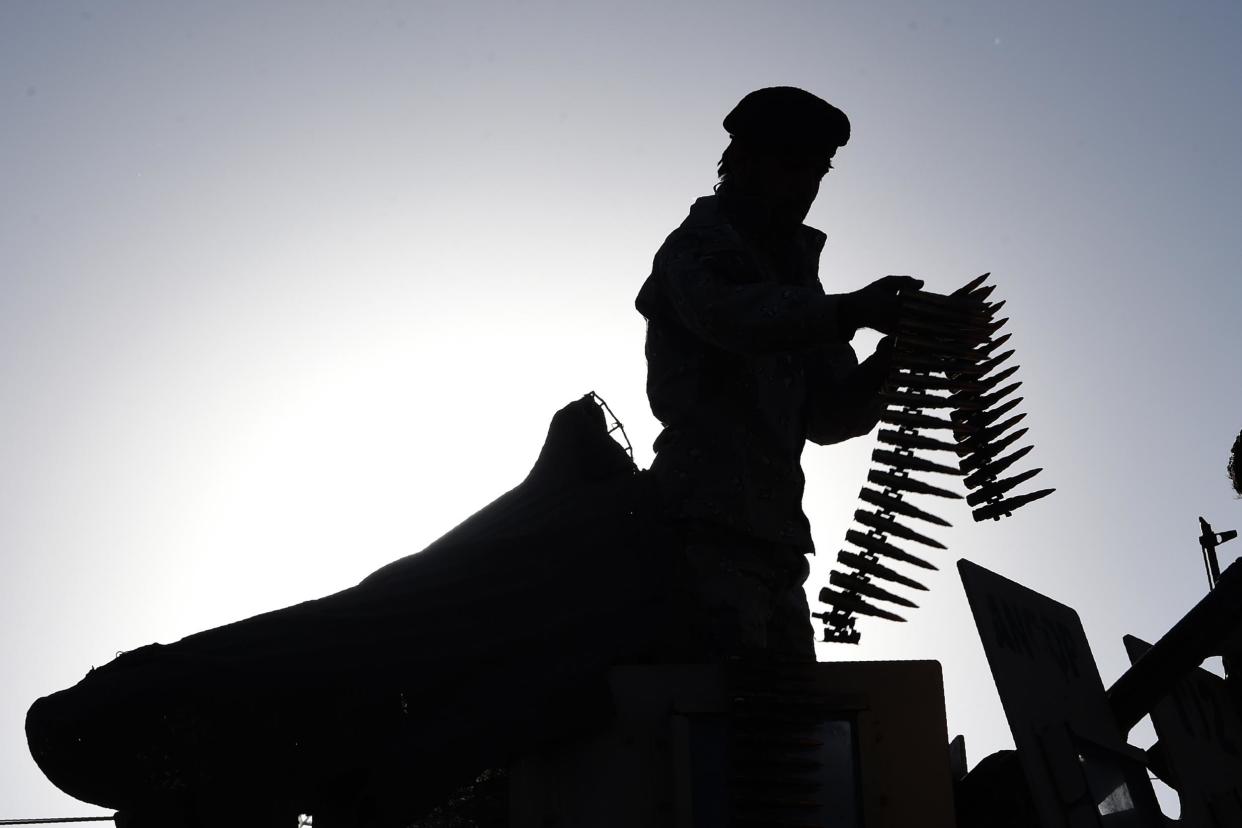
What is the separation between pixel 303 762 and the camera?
4.27 meters

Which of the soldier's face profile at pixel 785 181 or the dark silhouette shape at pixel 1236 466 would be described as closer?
the soldier's face profile at pixel 785 181

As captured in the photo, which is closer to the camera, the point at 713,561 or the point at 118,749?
the point at 118,749

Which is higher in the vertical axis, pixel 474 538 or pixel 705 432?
pixel 705 432

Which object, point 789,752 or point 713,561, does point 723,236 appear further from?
point 789,752

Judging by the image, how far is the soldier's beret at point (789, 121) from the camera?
560 cm

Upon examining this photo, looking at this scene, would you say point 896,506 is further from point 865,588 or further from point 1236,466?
point 1236,466

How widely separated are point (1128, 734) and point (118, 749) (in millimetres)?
3718

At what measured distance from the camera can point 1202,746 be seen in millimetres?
5512

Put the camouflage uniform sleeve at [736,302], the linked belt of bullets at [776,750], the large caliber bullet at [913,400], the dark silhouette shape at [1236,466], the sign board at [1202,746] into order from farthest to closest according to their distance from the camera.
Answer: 1. the dark silhouette shape at [1236,466]
2. the large caliber bullet at [913,400]
3. the sign board at [1202,746]
4. the camouflage uniform sleeve at [736,302]
5. the linked belt of bullets at [776,750]

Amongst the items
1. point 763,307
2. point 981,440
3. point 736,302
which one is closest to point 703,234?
point 736,302

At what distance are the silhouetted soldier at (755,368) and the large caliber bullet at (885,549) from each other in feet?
0.82

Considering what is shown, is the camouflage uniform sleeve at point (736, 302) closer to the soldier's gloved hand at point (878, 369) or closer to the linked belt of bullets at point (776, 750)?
the soldier's gloved hand at point (878, 369)

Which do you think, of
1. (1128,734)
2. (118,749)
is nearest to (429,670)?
(118,749)

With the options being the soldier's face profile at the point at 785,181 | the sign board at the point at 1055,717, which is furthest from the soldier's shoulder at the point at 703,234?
the sign board at the point at 1055,717
